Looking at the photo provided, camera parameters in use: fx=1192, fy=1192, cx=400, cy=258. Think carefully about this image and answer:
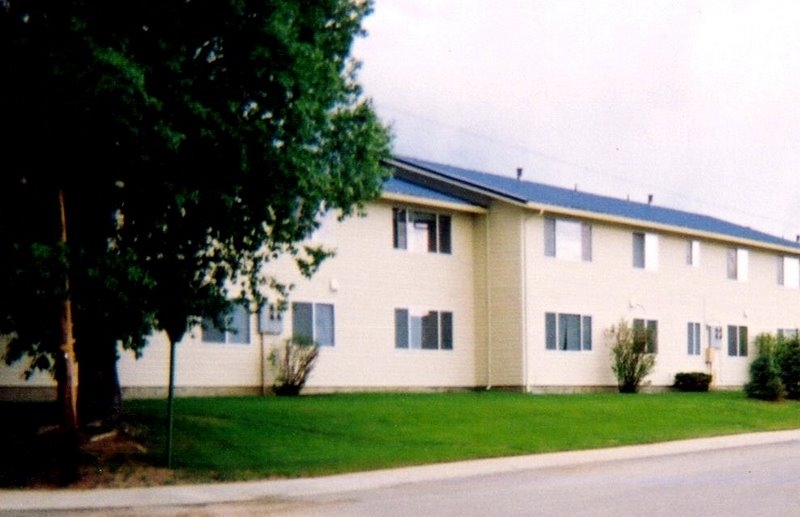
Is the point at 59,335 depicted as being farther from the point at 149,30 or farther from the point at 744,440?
the point at 744,440

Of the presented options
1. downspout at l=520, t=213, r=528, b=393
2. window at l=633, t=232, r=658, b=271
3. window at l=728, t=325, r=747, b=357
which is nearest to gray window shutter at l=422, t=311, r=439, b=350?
downspout at l=520, t=213, r=528, b=393

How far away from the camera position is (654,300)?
3897 cm

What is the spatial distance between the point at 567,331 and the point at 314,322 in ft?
28.9

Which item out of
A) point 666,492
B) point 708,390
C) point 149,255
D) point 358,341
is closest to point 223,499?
point 149,255

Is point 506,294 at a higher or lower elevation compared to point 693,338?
higher

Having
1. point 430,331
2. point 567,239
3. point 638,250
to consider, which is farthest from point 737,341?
point 430,331

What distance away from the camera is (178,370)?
27641 mm

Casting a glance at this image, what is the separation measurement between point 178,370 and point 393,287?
7.20m

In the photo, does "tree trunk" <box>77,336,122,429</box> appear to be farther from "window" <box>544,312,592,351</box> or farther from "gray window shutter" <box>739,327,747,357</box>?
"gray window shutter" <box>739,327,747,357</box>

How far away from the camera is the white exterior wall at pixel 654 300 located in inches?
1368

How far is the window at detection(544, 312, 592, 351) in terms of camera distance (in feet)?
115

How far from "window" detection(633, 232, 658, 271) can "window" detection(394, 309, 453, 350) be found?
770 cm

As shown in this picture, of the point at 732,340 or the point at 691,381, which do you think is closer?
the point at 691,381

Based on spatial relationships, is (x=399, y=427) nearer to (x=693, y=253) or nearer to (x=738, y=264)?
(x=693, y=253)
